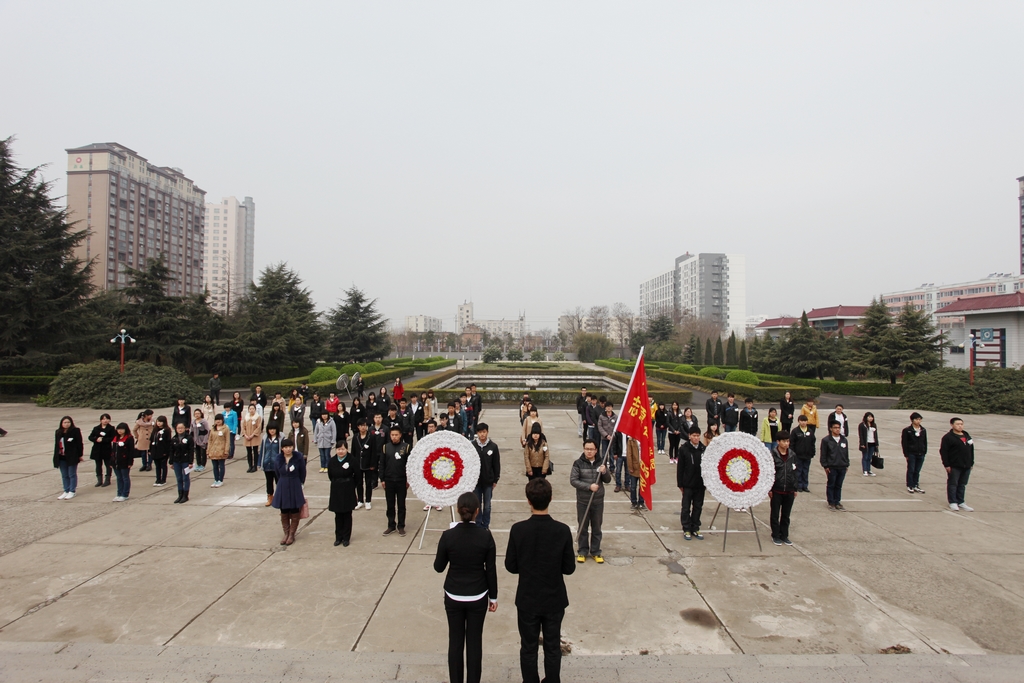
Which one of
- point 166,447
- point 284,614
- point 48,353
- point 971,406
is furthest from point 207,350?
point 971,406

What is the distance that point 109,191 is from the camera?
85.5 metres

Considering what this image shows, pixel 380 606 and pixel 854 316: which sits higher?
pixel 854 316

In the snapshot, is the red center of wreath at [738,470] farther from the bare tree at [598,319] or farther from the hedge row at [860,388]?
the bare tree at [598,319]

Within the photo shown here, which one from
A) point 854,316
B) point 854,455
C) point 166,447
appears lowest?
point 854,455

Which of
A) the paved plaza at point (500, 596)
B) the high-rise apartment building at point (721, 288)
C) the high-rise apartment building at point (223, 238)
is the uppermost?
→ the high-rise apartment building at point (223, 238)

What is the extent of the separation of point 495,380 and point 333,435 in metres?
27.9

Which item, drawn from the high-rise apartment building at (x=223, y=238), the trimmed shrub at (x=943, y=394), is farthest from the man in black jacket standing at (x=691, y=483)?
the high-rise apartment building at (x=223, y=238)

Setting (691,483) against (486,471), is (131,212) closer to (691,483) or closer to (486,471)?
(486,471)

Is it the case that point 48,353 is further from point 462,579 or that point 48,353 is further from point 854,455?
point 854,455

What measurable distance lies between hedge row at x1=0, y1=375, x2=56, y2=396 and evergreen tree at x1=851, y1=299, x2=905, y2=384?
48976 millimetres

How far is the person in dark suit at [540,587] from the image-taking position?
3.90 m

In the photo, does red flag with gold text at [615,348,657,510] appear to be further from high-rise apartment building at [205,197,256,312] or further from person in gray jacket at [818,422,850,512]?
high-rise apartment building at [205,197,256,312]

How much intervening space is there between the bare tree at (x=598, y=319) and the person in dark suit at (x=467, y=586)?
4227 inches

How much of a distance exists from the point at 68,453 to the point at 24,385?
24.3 m
